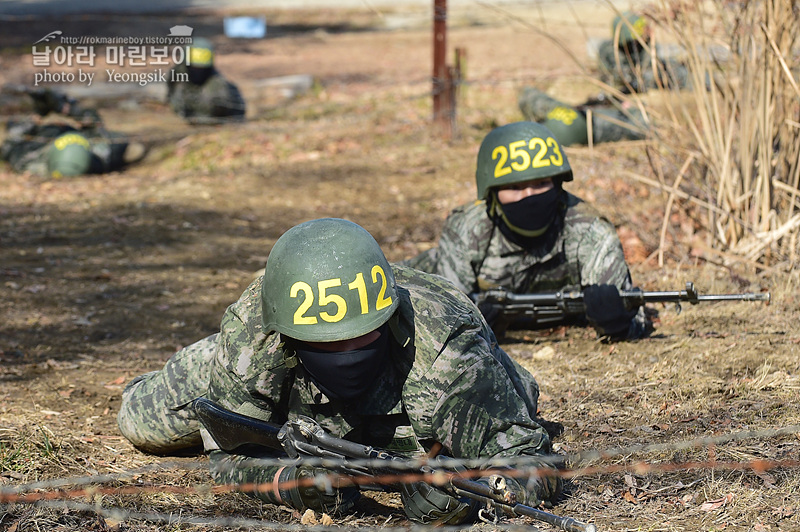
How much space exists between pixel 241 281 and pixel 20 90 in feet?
27.6

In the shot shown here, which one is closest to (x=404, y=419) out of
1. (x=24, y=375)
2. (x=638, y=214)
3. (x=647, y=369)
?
(x=647, y=369)

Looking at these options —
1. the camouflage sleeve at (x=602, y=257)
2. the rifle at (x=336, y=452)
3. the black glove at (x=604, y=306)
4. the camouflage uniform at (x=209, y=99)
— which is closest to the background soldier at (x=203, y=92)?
the camouflage uniform at (x=209, y=99)

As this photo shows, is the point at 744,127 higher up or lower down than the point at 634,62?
lower down

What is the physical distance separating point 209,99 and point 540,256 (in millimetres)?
8163

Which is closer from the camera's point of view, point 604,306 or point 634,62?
point 604,306

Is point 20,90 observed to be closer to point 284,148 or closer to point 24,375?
point 284,148

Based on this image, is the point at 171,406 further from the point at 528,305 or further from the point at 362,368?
the point at 528,305

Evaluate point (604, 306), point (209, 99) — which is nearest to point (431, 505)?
point (604, 306)

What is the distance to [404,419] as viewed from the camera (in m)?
3.51

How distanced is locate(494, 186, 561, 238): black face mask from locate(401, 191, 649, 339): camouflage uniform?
0.12m

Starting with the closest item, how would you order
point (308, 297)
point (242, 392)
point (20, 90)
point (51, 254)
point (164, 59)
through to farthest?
point (308, 297) → point (242, 392) → point (51, 254) → point (20, 90) → point (164, 59)

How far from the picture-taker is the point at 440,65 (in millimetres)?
10781

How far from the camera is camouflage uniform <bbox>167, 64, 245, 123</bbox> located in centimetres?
1250

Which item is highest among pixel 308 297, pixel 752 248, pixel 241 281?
pixel 308 297
